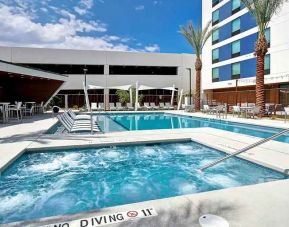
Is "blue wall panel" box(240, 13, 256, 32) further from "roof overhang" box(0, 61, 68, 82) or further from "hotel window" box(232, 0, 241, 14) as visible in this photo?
"roof overhang" box(0, 61, 68, 82)

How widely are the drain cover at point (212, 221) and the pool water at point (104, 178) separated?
1896mm

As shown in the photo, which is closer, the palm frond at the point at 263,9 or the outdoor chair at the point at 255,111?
the palm frond at the point at 263,9

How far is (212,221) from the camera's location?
3.16 metres

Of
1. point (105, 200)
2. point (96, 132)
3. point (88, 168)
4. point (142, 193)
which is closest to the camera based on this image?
point (105, 200)

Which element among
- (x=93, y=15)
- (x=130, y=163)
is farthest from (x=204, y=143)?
(x=93, y=15)

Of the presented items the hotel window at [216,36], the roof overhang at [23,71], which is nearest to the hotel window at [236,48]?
the hotel window at [216,36]

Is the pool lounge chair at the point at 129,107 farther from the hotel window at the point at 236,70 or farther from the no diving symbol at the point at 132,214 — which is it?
the no diving symbol at the point at 132,214

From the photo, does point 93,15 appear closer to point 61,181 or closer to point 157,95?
point 157,95

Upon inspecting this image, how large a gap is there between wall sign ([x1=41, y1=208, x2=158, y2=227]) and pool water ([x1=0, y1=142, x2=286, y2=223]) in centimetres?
137

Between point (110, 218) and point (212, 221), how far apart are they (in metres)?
1.18

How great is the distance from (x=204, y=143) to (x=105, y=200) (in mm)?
4640

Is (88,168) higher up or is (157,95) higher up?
(157,95)

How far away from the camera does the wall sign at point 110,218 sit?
3160mm

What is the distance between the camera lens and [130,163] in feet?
23.7
